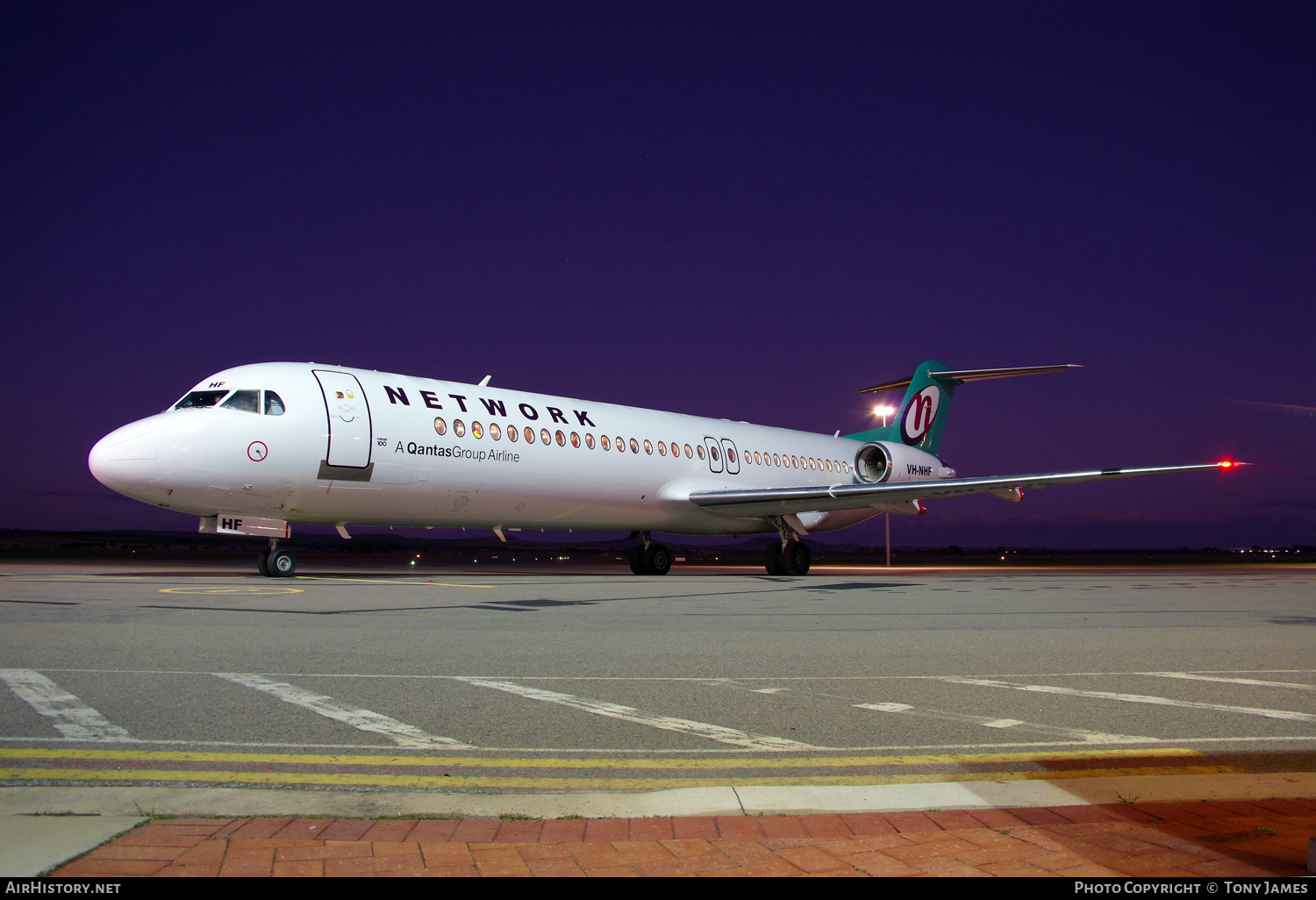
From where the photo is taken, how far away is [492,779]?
4.09m

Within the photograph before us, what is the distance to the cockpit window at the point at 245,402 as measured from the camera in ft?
54.1

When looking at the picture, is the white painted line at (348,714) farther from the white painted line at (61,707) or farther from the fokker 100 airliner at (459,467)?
the fokker 100 airliner at (459,467)

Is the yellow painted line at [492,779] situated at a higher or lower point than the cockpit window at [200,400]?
lower

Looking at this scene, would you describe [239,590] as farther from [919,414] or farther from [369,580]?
[919,414]

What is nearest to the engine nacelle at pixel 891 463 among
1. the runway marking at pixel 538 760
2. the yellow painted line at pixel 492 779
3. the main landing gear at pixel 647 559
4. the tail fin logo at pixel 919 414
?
the tail fin logo at pixel 919 414

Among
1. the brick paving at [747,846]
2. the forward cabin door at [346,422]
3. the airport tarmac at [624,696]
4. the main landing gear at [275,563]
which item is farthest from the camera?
the main landing gear at [275,563]

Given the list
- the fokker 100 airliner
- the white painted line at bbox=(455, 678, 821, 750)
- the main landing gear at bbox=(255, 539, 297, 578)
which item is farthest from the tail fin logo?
the white painted line at bbox=(455, 678, 821, 750)

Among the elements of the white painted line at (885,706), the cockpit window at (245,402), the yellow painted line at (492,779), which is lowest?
the yellow painted line at (492,779)

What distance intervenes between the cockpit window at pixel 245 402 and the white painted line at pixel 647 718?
38.3ft

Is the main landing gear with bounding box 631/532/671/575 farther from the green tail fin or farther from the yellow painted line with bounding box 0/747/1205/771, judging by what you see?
the yellow painted line with bounding box 0/747/1205/771

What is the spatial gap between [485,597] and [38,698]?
27.2 feet

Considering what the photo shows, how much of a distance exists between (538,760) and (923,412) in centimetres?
3138

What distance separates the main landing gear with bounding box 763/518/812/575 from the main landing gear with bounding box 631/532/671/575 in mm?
2756

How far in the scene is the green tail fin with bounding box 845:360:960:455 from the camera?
3375 cm
